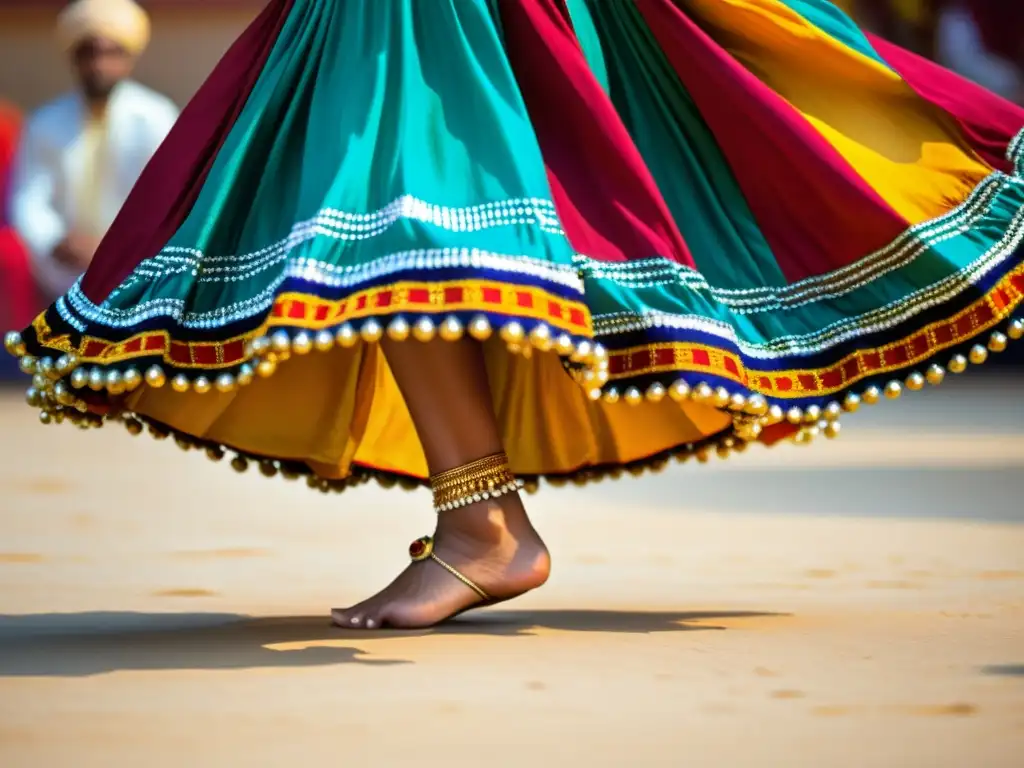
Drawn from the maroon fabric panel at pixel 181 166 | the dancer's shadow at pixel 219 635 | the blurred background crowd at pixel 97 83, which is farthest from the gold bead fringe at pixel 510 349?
the blurred background crowd at pixel 97 83

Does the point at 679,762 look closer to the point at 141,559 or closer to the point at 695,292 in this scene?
the point at 695,292

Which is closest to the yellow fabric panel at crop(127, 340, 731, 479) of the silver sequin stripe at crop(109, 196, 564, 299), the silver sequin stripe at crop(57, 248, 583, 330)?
the silver sequin stripe at crop(57, 248, 583, 330)

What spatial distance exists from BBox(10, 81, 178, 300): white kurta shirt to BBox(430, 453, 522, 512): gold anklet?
4991mm

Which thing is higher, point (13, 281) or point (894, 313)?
point (13, 281)

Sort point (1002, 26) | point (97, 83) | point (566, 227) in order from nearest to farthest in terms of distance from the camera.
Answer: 1. point (566, 227)
2. point (97, 83)
3. point (1002, 26)

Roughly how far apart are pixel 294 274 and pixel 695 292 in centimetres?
47

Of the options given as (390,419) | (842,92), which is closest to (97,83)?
(390,419)

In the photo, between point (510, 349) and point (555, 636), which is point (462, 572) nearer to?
point (555, 636)

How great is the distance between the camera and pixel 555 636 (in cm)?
230

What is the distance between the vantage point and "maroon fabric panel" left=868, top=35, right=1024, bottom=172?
251cm

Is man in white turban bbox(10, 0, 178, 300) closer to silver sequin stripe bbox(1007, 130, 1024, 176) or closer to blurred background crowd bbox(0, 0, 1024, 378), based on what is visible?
blurred background crowd bbox(0, 0, 1024, 378)

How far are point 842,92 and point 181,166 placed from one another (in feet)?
2.81

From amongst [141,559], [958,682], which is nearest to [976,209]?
[958,682]

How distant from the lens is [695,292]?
2.23 metres
